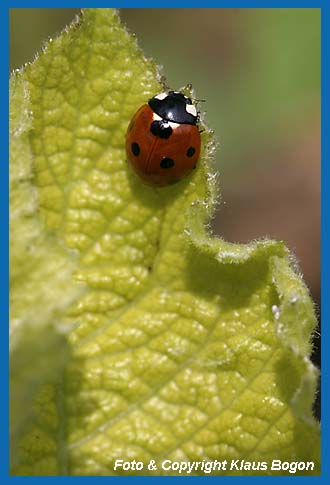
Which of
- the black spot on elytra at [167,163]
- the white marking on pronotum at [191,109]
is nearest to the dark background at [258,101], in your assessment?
the white marking on pronotum at [191,109]

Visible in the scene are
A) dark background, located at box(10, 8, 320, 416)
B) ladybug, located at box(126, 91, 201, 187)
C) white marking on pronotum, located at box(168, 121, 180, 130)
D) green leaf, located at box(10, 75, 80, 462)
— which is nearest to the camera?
green leaf, located at box(10, 75, 80, 462)

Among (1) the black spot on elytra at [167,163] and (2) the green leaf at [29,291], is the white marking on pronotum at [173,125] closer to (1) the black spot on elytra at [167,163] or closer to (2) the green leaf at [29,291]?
(1) the black spot on elytra at [167,163]

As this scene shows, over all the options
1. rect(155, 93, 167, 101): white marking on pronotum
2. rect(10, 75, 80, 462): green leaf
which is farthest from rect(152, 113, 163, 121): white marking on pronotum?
rect(10, 75, 80, 462): green leaf

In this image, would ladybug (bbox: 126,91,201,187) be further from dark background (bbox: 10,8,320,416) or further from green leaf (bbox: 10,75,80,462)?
dark background (bbox: 10,8,320,416)

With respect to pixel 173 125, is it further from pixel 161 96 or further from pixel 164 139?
pixel 161 96

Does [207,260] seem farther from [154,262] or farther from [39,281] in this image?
[39,281]

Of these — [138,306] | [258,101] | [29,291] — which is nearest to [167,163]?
[138,306]
